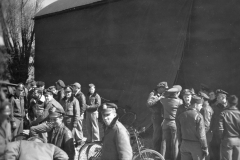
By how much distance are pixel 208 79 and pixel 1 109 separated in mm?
5992

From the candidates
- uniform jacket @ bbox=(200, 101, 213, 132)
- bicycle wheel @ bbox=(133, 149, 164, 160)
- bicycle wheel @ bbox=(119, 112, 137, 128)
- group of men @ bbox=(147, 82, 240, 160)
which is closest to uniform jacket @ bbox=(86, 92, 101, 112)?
bicycle wheel @ bbox=(119, 112, 137, 128)

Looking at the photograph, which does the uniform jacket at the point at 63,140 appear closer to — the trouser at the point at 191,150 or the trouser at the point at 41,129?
the trouser at the point at 41,129

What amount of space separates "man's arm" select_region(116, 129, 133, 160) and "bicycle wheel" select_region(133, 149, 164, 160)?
157cm

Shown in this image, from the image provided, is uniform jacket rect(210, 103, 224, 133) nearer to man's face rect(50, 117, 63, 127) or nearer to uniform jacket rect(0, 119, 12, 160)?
man's face rect(50, 117, 63, 127)

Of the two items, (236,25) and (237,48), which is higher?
(236,25)

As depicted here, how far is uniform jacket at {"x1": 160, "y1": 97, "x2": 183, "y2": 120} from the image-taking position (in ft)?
17.6

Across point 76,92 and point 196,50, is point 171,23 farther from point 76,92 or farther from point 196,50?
point 76,92

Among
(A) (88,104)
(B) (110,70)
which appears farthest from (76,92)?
(B) (110,70)

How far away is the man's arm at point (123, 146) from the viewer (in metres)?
3.26

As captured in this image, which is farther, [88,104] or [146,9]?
[146,9]

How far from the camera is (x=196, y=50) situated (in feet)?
24.3

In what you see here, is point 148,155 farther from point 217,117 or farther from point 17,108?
point 17,108

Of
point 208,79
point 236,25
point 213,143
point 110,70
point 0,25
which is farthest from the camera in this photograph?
point 110,70

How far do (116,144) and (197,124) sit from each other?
144cm
